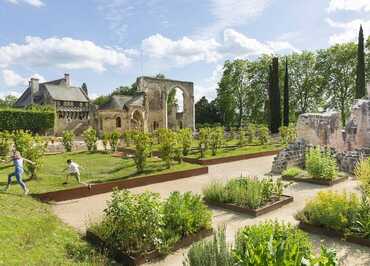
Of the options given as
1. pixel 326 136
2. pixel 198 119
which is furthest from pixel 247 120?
pixel 326 136

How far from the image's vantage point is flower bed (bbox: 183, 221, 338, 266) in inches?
127

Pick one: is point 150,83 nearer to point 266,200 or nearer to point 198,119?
point 198,119

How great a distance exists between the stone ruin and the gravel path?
1448 mm

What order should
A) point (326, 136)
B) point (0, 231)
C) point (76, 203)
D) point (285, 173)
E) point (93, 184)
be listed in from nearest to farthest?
point (0, 231) < point (76, 203) < point (93, 184) < point (285, 173) < point (326, 136)

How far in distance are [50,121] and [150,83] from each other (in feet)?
41.0

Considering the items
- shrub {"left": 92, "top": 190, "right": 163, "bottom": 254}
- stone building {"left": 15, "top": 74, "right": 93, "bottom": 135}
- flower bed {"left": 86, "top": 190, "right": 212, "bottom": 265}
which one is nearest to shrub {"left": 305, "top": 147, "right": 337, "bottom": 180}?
flower bed {"left": 86, "top": 190, "right": 212, "bottom": 265}

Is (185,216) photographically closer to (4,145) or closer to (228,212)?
(228,212)

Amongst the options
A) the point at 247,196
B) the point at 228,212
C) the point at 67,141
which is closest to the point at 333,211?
the point at 247,196

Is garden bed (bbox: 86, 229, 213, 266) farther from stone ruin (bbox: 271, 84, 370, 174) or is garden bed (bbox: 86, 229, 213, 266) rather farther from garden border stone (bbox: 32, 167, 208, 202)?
stone ruin (bbox: 271, 84, 370, 174)

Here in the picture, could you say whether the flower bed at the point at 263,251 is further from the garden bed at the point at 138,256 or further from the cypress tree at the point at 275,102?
the cypress tree at the point at 275,102

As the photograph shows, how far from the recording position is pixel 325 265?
309cm

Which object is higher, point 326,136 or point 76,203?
point 326,136

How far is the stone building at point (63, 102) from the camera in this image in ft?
140

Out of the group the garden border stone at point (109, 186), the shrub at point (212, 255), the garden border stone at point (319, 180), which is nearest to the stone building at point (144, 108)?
the garden border stone at point (109, 186)
